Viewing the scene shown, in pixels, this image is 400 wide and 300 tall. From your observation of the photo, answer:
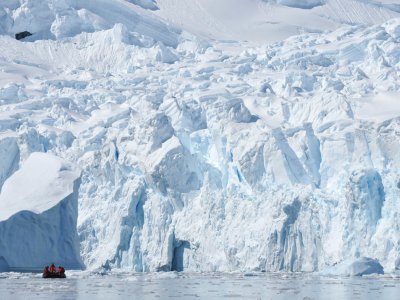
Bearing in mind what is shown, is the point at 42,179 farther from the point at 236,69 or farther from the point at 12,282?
the point at 236,69

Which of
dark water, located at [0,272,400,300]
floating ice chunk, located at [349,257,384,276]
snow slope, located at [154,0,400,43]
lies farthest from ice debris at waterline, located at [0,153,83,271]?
snow slope, located at [154,0,400,43]

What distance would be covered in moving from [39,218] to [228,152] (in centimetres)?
1095

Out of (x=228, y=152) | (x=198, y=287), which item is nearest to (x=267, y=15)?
(x=228, y=152)

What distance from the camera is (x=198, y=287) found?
21406 mm

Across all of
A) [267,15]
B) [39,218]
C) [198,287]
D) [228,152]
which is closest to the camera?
[198,287]

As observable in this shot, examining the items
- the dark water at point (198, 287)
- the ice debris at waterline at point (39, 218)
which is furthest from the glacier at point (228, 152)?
the dark water at point (198, 287)

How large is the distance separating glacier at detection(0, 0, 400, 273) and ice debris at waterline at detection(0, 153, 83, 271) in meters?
0.15

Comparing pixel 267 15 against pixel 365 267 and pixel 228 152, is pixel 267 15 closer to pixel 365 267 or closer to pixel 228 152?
pixel 228 152

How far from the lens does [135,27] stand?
60094 millimetres

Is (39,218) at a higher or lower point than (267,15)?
lower

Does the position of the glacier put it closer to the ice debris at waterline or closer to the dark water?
the ice debris at waterline

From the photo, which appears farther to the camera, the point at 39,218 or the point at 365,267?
the point at 39,218

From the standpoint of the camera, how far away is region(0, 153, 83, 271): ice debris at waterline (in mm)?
26688

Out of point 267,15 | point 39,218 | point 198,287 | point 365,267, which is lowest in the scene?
point 198,287
